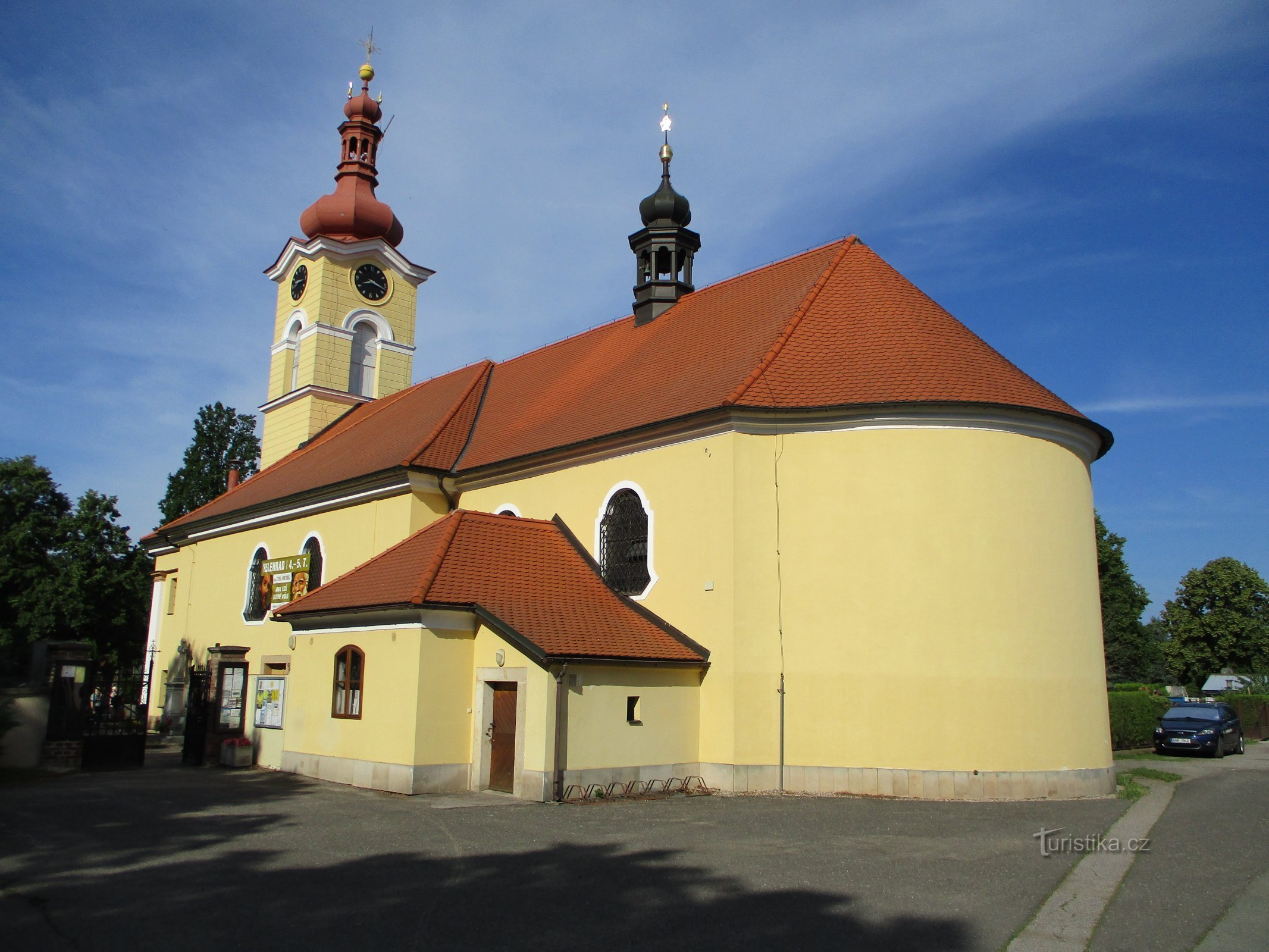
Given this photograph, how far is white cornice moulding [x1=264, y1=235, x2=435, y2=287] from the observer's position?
29.5 metres

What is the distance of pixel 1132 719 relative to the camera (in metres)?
25.9

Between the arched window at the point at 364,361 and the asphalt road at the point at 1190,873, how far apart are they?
77.9ft

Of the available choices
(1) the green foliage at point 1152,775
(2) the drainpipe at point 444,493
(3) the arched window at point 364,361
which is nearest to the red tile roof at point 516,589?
(2) the drainpipe at point 444,493

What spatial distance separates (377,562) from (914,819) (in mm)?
9527

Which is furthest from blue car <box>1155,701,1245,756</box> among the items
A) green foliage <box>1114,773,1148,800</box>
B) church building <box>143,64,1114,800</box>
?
church building <box>143,64,1114,800</box>

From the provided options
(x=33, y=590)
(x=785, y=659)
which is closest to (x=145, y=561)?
(x=33, y=590)

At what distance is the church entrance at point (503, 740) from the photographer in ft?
47.0

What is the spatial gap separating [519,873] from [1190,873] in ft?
20.0

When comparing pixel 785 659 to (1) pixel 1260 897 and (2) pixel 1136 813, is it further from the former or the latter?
(1) pixel 1260 897

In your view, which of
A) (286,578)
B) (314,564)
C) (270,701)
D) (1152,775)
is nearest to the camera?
(270,701)

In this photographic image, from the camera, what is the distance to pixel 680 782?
14.8 m

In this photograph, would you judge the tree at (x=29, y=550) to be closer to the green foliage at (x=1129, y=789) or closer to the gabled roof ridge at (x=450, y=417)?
the gabled roof ridge at (x=450, y=417)

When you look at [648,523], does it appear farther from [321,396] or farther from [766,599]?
[321,396]

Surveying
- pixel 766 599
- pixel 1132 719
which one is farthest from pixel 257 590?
pixel 1132 719
